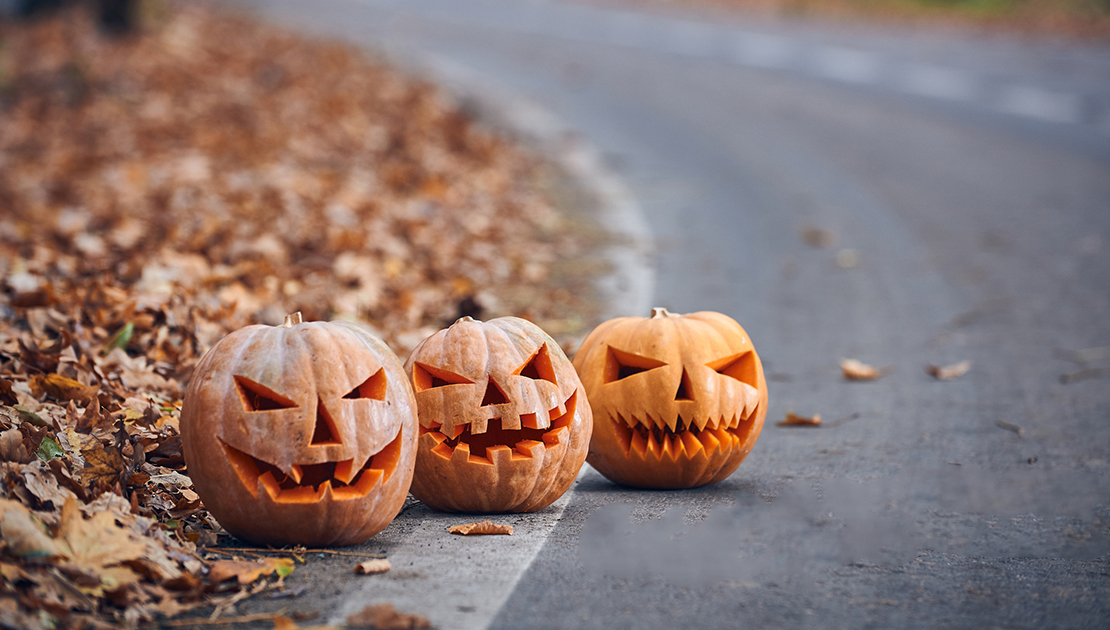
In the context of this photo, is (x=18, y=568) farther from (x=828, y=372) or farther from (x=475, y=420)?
(x=828, y=372)

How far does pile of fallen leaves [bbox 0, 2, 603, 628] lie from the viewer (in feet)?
10.9

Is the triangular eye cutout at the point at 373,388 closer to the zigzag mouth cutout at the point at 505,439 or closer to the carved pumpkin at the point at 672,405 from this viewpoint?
the zigzag mouth cutout at the point at 505,439

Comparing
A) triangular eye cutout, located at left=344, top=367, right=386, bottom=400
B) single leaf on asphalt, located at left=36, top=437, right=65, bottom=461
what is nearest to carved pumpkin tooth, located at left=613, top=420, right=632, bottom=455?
triangular eye cutout, located at left=344, top=367, right=386, bottom=400

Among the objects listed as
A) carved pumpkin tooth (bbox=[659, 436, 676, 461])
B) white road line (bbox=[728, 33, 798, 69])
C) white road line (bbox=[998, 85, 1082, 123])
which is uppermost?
white road line (bbox=[728, 33, 798, 69])

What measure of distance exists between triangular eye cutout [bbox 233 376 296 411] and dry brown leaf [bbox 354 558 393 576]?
64 centimetres

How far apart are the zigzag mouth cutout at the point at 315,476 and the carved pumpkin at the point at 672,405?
112cm

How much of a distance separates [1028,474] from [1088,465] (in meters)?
0.41

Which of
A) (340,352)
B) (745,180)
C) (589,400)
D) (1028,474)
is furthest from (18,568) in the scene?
(745,180)

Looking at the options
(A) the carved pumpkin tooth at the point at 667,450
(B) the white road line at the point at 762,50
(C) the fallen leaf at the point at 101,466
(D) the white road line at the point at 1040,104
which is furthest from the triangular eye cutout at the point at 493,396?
(B) the white road line at the point at 762,50

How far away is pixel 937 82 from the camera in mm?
19344

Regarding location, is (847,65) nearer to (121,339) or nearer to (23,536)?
(121,339)

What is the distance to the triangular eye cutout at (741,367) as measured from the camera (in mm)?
4527

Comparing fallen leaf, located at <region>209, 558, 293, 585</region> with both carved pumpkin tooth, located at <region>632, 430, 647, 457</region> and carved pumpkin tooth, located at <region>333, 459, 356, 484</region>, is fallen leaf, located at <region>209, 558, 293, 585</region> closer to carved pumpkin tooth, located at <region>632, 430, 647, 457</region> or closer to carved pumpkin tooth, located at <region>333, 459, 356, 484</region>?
carved pumpkin tooth, located at <region>333, 459, 356, 484</region>

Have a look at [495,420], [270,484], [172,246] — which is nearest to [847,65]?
[172,246]
